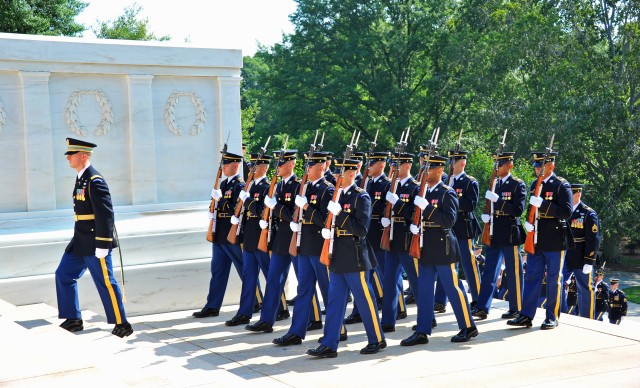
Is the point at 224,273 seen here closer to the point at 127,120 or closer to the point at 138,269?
the point at 138,269

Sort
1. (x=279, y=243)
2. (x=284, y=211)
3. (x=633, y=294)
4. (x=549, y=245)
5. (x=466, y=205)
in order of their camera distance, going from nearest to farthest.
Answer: (x=284, y=211)
(x=279, y=243)
(x=549, y=245)
(x=466, y=205)
(x=633, y=294)

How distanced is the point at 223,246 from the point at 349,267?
231 cm

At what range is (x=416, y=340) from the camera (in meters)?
7.64

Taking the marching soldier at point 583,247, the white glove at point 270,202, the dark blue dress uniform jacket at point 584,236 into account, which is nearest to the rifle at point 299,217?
the white glove at point 270,202

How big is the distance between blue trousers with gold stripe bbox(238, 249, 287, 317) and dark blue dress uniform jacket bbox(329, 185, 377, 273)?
165 centimetres

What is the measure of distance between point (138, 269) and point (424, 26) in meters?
23.7

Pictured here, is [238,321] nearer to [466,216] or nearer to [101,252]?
[101,252]

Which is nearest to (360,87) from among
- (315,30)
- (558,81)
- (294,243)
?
(315,30)

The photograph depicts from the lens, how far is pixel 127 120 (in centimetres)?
987

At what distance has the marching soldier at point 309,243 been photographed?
7.61m

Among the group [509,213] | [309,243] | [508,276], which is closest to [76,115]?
[309,243]

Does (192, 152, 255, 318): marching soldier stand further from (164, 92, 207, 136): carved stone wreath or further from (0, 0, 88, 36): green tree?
(0, 0, 88, 36): green tree

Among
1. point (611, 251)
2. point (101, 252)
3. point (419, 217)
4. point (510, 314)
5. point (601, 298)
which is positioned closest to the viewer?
point (101, 252)

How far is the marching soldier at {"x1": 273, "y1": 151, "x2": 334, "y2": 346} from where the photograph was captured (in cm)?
761
